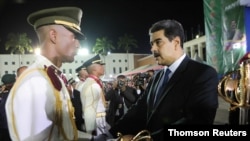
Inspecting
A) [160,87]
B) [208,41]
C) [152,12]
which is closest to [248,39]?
[208,41]

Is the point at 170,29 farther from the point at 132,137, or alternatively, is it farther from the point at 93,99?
the point at 93,99

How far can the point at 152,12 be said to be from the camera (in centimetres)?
152

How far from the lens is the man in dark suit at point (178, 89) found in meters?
0.97

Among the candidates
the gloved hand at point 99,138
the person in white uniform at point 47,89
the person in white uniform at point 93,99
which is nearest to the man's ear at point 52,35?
the person in white uniform at point 47,89

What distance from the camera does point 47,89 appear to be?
752 millimetres

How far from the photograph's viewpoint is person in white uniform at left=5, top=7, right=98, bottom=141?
0.72 m

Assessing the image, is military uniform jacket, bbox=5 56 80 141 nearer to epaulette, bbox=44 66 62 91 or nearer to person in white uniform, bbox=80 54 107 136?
epaulette, bbox=44 66 62 91

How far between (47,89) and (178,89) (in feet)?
1.53

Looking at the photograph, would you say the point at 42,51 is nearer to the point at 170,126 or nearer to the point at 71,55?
the point at 71,55

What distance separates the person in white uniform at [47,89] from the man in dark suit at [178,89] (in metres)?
0.27

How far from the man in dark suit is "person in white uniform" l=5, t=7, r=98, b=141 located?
275 mm

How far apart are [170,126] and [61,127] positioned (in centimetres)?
39

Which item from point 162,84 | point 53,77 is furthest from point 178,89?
point 53,77

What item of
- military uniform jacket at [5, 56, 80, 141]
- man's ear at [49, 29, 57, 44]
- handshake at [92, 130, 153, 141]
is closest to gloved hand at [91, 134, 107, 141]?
handshake at [92, 130, 153, 141]
